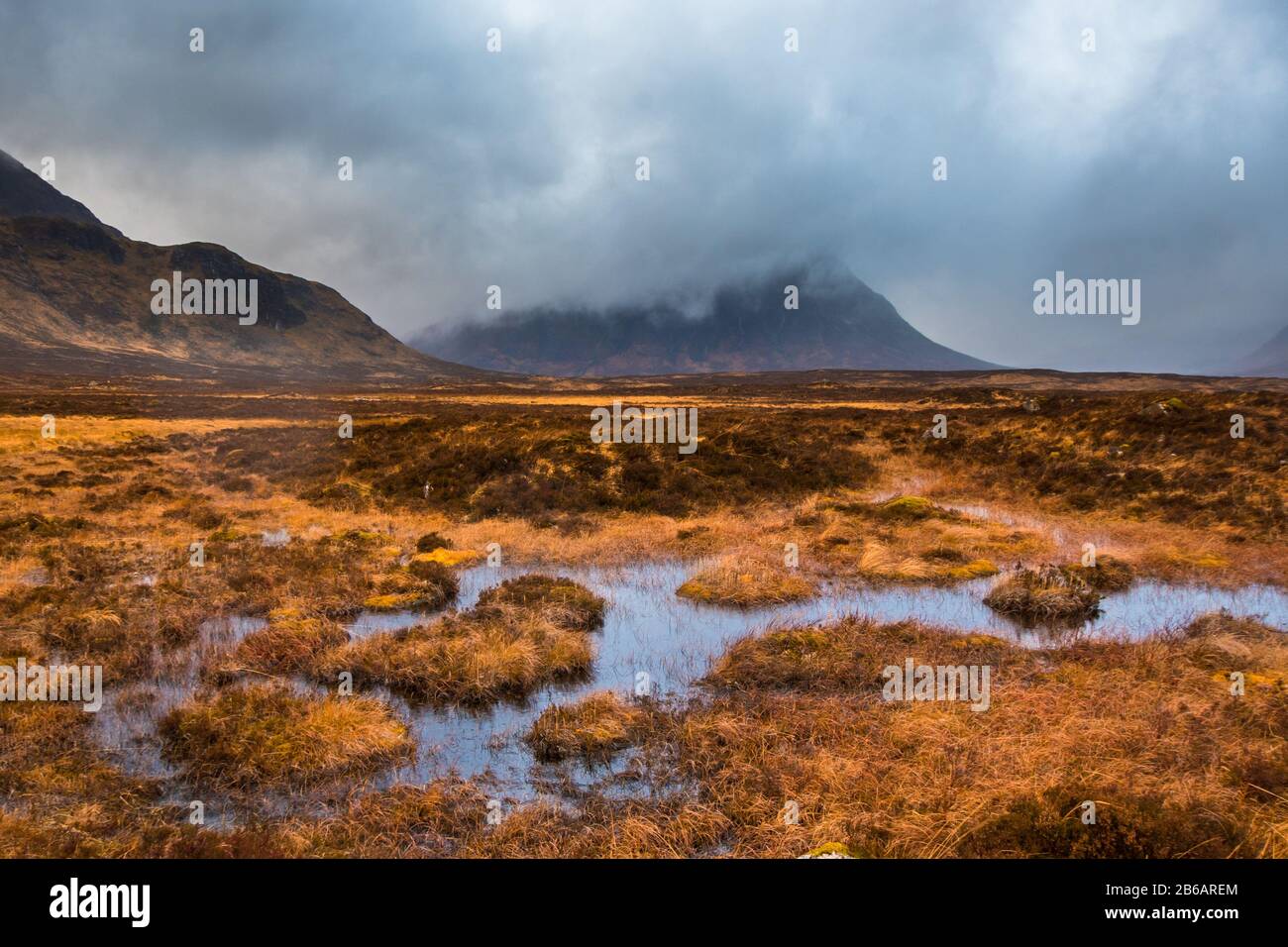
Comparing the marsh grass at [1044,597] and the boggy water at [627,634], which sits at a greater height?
the marsh grass at [1044,597]

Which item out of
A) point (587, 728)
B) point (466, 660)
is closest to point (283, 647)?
point (466, 660)

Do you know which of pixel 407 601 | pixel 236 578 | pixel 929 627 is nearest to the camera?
pixel 929 627

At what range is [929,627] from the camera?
12711 mm

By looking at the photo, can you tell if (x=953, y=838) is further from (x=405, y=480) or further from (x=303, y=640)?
(x=405, y=480)

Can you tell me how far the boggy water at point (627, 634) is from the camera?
27.6ft

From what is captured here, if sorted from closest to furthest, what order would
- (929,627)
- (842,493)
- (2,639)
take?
(2,639) → (929,627) → (842,493)

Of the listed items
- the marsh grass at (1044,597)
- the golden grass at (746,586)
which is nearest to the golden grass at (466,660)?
the golden grass at (746,586)

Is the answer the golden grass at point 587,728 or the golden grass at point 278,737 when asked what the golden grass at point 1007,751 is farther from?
the golden grass at point 278,737

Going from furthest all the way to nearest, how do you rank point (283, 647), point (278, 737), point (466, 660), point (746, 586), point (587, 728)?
point (746, 586), point (283, 647), point (466, 660), point (587, 728), point (278, 737)

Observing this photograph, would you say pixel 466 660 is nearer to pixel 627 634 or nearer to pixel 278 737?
pixel 278 737

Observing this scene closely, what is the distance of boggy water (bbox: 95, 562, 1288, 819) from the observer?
332 inches

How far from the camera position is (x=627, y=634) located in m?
13.1
